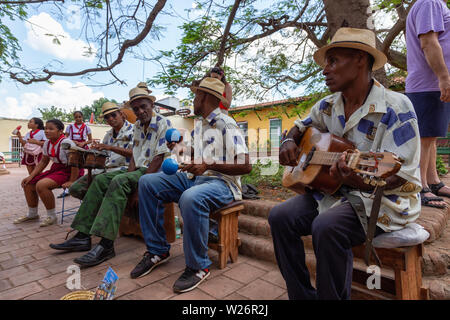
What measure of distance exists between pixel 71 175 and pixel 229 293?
3.36 m

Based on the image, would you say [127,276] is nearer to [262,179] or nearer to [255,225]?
[255,225]

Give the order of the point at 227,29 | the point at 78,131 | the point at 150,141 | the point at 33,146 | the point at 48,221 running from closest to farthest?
the point at 150,141
the point at 48,221
the point at 227,29
the point at 33,146
the point at 78,131

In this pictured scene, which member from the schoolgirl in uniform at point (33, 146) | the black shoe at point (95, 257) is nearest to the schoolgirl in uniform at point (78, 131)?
→ the schoolgirl in uniform at point (33, 146)

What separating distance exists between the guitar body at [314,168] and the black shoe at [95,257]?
6.50 feet

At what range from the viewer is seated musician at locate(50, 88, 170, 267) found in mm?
2588

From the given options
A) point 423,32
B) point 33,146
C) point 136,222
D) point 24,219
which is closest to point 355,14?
point 423,32

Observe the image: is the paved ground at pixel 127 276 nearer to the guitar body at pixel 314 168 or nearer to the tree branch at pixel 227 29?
the guitar body at pixel 314 168

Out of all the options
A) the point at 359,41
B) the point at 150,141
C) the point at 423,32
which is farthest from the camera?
the point at 150,141

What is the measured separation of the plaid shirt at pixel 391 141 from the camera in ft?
4.44

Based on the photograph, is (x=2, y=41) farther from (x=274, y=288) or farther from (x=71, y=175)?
(x=274, y=288)

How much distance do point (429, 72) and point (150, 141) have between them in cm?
301

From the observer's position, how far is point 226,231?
8.16 feet

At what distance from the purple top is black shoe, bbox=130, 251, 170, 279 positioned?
9.63 feet

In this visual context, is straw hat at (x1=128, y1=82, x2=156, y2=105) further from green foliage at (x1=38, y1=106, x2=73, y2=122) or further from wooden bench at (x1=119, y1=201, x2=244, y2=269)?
green foliage at (x1=38, y1=106, x2=73, y2=122)
